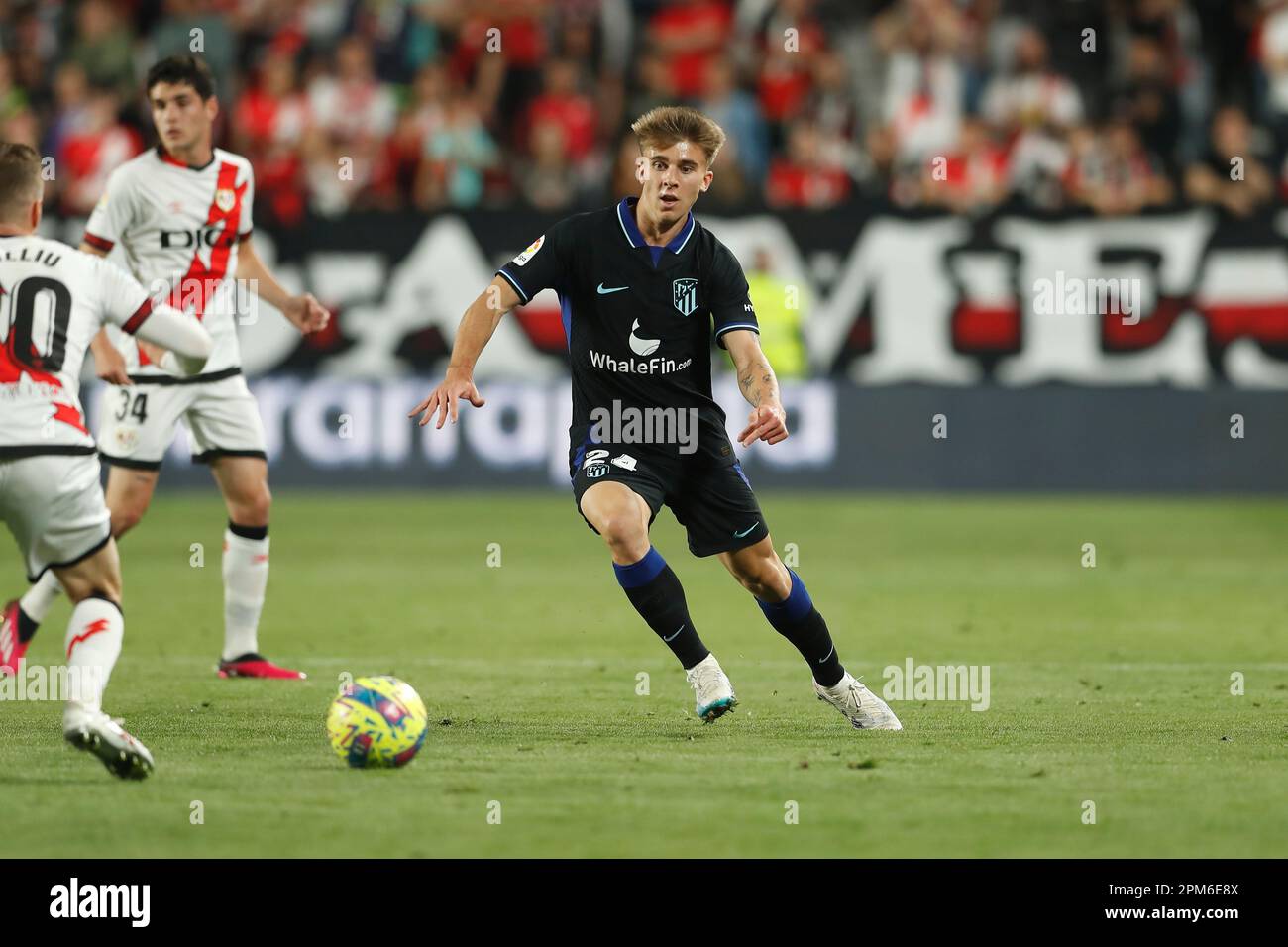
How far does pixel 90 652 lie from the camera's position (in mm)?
6168

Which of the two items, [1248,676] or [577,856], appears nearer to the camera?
[577,856]

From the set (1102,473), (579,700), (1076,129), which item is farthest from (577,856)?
(1076,129)

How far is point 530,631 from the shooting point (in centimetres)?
1009

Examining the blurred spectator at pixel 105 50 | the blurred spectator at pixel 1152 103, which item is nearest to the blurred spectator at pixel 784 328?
the blurred spectator at pixel 1152 103

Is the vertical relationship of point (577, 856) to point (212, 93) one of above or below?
below

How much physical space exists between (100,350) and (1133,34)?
43.8 feet

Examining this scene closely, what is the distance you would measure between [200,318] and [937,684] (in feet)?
12.1

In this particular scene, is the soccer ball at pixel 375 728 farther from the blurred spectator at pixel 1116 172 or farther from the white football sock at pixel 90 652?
the blurred spectator at pixel 1116 172
